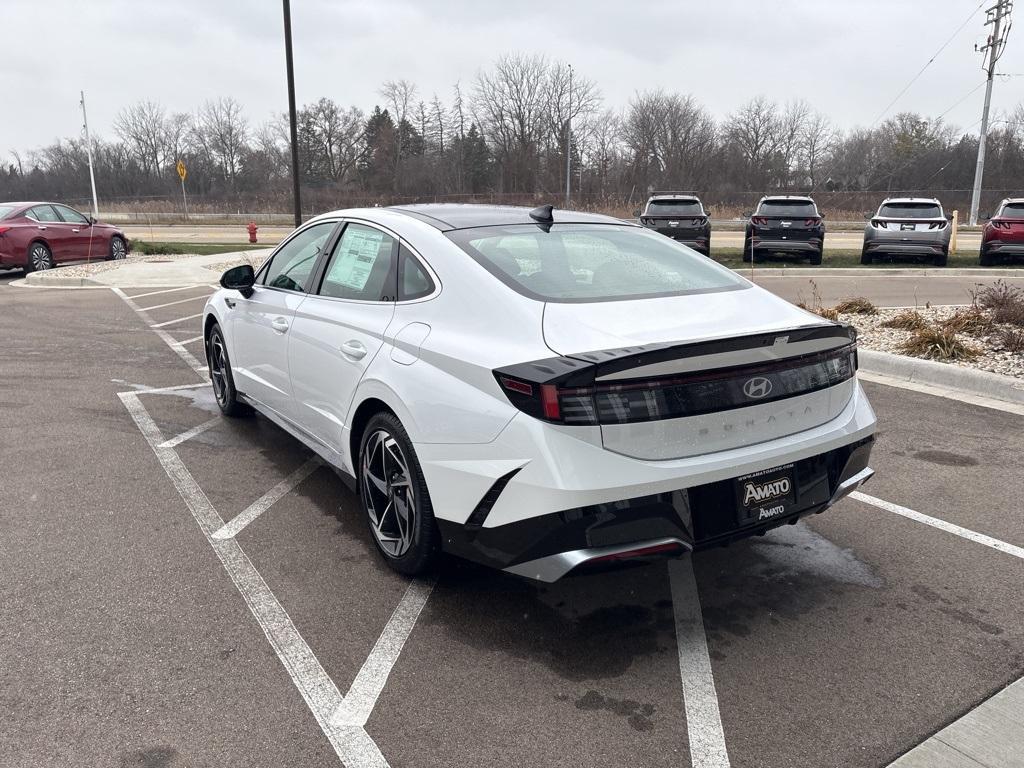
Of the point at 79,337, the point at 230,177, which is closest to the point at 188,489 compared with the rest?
the point at 79,337

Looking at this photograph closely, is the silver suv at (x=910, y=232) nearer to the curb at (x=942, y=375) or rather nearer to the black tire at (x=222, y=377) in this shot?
the curb at (x=942, y=375)

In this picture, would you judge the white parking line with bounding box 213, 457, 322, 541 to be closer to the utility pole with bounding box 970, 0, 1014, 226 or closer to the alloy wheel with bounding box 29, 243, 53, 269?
the alloy wheel with bounding box 29, 243, 53, 269

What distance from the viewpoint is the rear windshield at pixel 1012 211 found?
1686 centimetres

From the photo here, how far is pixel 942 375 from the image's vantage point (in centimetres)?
703

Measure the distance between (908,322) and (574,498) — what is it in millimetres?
7134

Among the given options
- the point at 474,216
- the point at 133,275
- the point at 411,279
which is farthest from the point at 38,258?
the point at 411,279

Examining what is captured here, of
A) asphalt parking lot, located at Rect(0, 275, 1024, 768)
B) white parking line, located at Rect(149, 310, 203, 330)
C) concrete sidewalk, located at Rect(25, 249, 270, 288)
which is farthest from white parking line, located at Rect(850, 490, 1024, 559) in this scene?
concrete sidewalk, located at Rect(25, 249, 270, 288)

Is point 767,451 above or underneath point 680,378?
underneath

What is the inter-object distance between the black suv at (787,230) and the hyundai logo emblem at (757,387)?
1509 centimetres

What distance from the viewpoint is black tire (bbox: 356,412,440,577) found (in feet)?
10.8

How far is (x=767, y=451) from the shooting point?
3.01 meters

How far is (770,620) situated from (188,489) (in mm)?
3334

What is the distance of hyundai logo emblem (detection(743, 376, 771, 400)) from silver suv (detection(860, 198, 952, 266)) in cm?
1626

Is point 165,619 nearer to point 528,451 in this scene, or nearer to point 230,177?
point 528,451
